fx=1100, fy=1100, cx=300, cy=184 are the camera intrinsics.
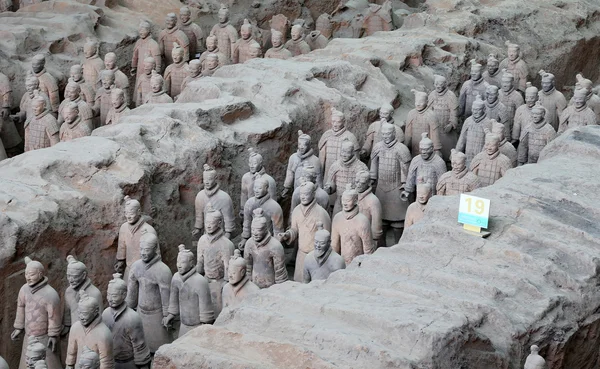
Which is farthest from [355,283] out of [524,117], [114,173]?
[524,117]

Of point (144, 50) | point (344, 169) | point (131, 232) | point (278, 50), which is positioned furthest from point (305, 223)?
point (144, 50)

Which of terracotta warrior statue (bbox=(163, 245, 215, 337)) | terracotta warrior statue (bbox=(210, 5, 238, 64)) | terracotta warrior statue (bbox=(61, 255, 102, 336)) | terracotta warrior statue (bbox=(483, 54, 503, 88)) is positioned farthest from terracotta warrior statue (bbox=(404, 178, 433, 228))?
terracotta warrior statue (bbox=(210, 5, 238, 64))

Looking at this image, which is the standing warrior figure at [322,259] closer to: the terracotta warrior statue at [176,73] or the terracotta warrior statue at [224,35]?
the terracotta warrior statue at [176,73]

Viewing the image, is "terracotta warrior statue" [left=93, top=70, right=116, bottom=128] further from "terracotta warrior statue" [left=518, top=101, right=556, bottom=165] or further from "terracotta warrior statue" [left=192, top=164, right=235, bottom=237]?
"terracotta warrior statue" [left=518, top=101, right=556, bottom=165]

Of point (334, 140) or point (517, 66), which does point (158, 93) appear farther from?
point (517, 66)

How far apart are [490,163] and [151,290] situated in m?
3.49

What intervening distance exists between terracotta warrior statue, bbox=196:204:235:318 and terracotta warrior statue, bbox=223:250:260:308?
2.16ft

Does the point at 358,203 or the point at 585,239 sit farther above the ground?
the point at 585,239

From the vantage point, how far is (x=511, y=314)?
679 cm

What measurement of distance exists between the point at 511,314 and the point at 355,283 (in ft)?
3.30

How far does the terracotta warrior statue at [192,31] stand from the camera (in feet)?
45.6

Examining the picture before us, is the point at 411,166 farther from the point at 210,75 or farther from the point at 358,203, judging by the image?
the point at 210,75

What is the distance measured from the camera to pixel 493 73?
41.5 feet

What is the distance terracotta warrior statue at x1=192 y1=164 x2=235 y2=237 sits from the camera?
9.48 metres
